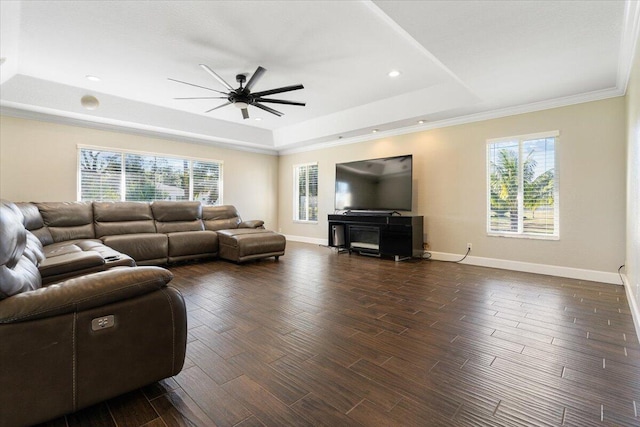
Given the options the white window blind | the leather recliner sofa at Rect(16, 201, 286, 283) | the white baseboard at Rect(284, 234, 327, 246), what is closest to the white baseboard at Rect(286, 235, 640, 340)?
the white baseboard at Rect(284, 234, 327, 246)

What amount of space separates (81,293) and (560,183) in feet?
18.3

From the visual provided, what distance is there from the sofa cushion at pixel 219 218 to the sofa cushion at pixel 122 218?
1004mm

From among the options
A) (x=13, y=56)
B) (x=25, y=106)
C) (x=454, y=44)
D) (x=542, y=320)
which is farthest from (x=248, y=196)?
(x=542, y=320)

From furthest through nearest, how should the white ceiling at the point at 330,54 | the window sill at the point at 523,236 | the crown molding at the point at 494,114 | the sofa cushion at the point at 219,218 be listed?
the sofa cushion at the point at 219,218 < the window sill at the point at 523,236 < the crown molding at the point at 494,114 < the white ceiling at the point at 330,54

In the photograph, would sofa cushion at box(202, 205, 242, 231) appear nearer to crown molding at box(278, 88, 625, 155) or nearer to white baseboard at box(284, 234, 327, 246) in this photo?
white baseboard at box(284, 234, 327, 246)

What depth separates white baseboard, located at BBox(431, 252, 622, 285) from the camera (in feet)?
13.1

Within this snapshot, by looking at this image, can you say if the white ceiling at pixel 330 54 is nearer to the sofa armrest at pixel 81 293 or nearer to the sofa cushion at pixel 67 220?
the sofa cushion at pixel 67 220

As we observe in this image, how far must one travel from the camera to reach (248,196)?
27.0ft

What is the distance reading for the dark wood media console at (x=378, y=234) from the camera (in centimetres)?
542

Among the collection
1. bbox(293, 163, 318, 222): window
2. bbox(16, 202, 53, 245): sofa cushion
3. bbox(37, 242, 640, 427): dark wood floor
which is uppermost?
bbox(293, 163, 318, 222): window

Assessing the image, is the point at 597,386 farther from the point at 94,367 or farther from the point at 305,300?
the point at 94,367

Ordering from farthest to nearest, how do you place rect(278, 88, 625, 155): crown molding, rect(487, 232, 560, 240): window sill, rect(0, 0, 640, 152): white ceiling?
rect(487, 232, 560, 240): window sill < rect(278, 88, 625, 155): crown molding < rect(0, 0, 640, 152): white ceiling

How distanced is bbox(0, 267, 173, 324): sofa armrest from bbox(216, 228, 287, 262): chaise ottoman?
3.41 m

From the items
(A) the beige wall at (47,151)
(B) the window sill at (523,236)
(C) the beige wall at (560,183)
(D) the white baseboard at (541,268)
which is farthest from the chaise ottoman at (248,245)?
(B) the window sill at (523,236)
